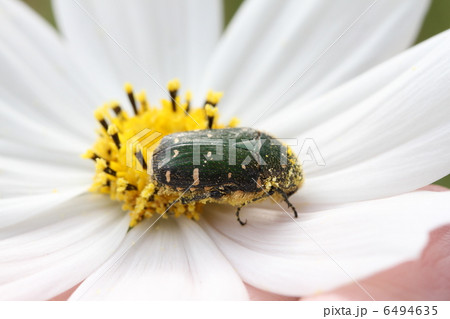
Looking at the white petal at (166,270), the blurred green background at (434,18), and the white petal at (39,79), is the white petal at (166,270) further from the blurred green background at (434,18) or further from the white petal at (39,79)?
the blurred green background at (434,18)

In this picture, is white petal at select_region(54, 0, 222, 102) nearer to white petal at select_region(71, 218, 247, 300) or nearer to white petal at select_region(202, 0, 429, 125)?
white petal at select_region(202, 0, 429, 125)

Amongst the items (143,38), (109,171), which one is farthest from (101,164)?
(143,38)

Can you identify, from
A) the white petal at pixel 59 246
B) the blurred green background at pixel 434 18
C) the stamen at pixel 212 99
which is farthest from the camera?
the blurred green background at pixel 434 18

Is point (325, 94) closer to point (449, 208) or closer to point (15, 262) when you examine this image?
point (449, 208)

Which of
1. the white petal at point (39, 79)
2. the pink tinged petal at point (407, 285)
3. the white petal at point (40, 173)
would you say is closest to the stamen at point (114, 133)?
the white petal at point (40, 173)

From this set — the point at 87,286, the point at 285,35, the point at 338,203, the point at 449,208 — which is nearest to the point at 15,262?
the point at 87,286

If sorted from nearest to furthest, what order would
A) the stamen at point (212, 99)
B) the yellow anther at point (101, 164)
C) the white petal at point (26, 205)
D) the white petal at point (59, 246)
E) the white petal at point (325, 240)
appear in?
the white petal at point (325, 240), the white petal at point (59, 246), the white petal at point (26, 205), the yellow anther at point (101, 164), the stamen at point (212, 99)

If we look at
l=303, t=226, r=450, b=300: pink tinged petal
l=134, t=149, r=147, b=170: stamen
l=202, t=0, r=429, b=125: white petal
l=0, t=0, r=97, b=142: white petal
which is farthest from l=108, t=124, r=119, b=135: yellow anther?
l=303, t=226, r=450, b=300: pink tinged petal
